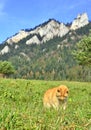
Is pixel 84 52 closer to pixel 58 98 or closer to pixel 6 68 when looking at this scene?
pixel 58 98

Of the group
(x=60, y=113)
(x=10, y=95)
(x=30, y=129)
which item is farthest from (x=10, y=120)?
(x=10, y=95)

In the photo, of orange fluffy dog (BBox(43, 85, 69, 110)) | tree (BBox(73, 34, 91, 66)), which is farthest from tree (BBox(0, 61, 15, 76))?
orange fluffy dog (BBox(43, 85, 69, 110))

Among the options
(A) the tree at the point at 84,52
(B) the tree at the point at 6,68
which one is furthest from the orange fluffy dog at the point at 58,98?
(B) the tree at the point at 6,68

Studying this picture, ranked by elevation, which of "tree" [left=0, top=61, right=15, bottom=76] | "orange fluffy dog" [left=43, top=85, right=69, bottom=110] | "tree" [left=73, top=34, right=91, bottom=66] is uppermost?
"tree" [left=0, top=61, right=15, bottom=76]

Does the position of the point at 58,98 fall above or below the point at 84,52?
below

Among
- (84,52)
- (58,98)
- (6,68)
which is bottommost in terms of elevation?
(58,98)

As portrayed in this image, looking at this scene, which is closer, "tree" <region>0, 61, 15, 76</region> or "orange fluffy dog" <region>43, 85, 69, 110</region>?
"orange fluffy dog" <region>43, 85, 69, 110</region>

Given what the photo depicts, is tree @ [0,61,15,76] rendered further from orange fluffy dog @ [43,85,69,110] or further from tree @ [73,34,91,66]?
orange fluffy dog @ [43,85,69,110]

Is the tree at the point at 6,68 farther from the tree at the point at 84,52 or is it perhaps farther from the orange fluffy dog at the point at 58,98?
the orange fluffy dog at the point at 58,98

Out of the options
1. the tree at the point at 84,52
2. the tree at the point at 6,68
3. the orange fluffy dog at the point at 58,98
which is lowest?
the orange fluffy dog at the point at 58,98

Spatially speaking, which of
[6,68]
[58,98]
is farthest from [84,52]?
[6,68]

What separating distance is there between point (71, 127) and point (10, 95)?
41.7 ft

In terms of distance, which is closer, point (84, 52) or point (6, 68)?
point (84, 52)

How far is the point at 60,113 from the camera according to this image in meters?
9.90
